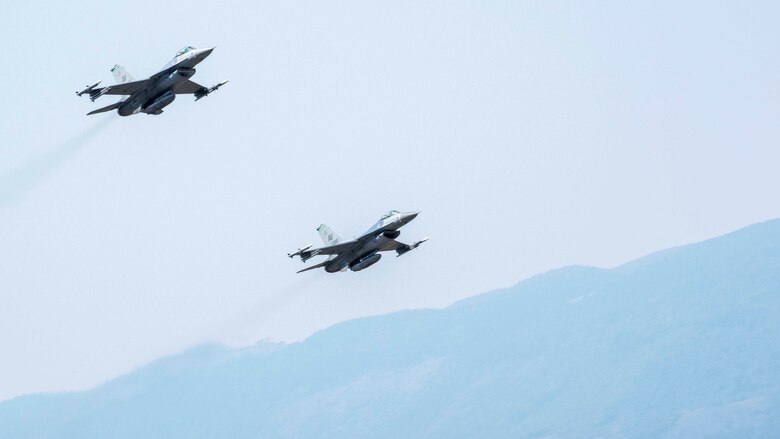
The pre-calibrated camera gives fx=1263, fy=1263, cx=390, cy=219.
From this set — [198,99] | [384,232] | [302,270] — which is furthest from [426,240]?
[198,99]

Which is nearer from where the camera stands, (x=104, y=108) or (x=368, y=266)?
(x=104, y=108)

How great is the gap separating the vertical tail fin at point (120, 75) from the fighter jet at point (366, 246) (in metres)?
26.5

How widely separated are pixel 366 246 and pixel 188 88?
25.4 m

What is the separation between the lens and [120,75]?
130 meters

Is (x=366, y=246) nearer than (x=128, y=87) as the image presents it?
No

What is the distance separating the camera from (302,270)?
132000mm

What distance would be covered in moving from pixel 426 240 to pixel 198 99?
28.1m

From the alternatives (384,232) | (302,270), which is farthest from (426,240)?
(302,270)

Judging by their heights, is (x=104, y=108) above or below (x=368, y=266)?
above

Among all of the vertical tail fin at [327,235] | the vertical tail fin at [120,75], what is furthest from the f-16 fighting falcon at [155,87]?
the vertical tail fin at [327,235]

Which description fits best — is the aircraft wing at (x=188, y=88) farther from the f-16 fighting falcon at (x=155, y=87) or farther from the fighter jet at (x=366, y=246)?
the fighter jet at (x=366, y=246)

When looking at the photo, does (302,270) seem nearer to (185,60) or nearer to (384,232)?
(384,232)

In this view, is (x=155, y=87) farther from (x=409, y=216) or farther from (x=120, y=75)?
(x=409, y=216)

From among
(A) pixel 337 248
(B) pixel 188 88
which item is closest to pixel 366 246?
(A) pixel 337 248
